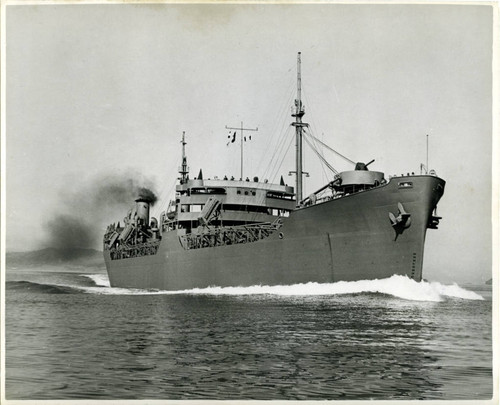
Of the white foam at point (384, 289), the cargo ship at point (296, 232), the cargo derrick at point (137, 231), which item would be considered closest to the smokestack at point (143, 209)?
the cargo derrick at point (137, 231)

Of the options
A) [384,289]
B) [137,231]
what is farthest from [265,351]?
[137,231]

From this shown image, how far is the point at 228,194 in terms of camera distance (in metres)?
29.6

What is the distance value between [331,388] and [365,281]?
1090cm

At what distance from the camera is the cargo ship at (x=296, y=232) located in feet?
61.7

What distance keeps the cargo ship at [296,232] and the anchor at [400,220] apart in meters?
0.03

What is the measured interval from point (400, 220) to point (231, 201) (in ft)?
41.3

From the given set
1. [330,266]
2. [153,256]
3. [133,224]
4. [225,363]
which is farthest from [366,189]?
[133,224]

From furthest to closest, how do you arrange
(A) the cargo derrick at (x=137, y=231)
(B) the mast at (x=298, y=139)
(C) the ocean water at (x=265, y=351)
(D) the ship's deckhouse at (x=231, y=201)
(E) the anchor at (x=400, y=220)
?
(A) the cargo derrick at (x=137, y=231) → (D) the ship's deckhouse at (x=231, y=201) → (B) the mast at (x=298, y=139) → (E) the anchor at (x=400, y=220) → (C) the ocean water at (x=265, y=351)

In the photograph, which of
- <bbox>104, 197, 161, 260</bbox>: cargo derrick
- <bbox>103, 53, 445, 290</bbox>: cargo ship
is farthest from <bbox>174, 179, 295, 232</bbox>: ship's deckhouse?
<bbox>104, 197, 161, 260</bbox>: cargo derrick

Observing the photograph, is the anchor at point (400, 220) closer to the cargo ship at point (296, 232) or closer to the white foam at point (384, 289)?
the cargo ship at point (296, 232)

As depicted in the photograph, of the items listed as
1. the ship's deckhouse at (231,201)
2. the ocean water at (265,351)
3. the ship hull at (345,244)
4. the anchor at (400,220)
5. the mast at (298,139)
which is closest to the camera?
the ocean water at (265,351)

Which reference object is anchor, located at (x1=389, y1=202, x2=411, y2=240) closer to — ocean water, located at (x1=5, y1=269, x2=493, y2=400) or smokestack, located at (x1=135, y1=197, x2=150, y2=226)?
ocean water, located at (x1=5, y1=269, x2=493, y2=400)

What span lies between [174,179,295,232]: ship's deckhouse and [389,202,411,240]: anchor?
11.7 m

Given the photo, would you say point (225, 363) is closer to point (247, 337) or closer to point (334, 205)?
point (247, 337)
